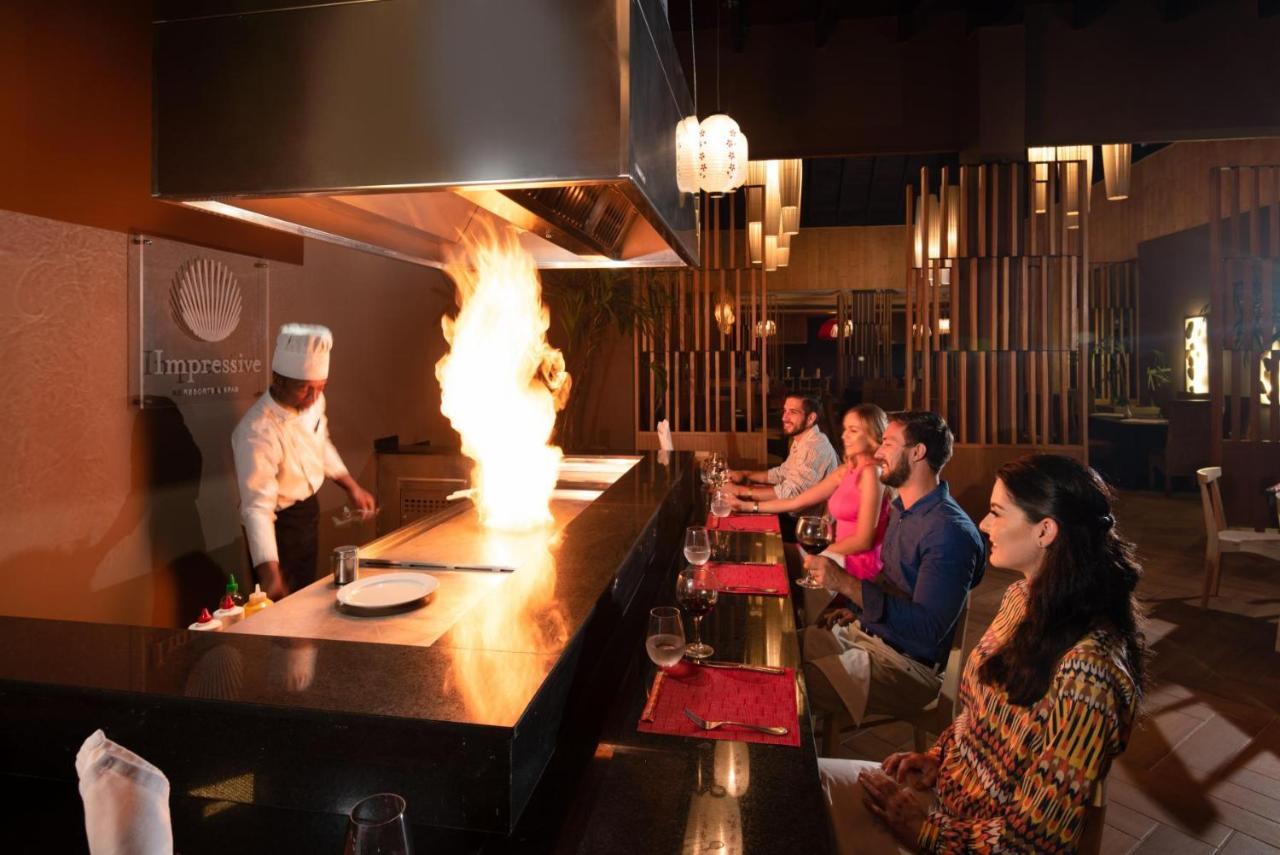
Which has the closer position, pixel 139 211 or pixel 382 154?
pixel 382 154

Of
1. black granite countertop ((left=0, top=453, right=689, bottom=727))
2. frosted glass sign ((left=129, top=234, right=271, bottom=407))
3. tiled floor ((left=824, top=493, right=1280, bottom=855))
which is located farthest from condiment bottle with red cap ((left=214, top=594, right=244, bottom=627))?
tiled floor ((left=824, top=493, right=1280, bottom=855))

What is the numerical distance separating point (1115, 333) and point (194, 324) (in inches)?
475

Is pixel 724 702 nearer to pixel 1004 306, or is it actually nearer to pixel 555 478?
pixel 555 478

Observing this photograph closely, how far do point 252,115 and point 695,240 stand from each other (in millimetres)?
2133

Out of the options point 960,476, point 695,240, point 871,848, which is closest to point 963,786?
point 871,848

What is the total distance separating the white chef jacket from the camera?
2.89 metres

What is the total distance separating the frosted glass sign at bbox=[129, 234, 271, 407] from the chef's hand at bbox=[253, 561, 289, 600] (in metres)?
0.90

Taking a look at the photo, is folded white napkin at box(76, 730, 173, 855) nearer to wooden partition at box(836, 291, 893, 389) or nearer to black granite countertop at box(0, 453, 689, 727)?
black granite countertop at box(0, 453, 689, 727)

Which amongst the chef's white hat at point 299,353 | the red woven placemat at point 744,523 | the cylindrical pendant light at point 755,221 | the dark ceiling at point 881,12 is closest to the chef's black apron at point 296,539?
the chef's white hat at point 299,353

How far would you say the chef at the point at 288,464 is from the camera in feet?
9.52

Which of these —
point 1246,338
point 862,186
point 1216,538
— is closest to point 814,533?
point 1216,538

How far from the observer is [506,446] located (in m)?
3.10

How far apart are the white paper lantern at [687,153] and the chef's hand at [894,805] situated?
6.26ft

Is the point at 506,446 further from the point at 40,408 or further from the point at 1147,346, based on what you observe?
the point at 1147,346
